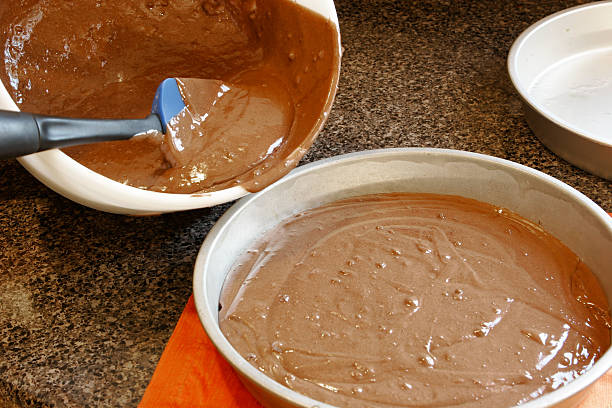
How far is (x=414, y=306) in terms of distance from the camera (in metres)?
0.99

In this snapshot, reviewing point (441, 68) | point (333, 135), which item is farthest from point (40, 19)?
point (441, 68)

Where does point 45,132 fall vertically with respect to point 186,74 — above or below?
above

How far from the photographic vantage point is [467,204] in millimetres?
1213

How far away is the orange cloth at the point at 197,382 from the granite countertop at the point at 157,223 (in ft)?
0.09

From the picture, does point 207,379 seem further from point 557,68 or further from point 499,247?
point 557,68

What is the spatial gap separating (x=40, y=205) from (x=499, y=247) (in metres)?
0.97

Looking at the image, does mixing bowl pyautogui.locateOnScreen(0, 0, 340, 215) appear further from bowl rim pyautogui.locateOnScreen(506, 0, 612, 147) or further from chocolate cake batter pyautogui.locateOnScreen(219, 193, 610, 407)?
bowl rim pyautogui.locateOnScreen(506, 0, 612, 147)

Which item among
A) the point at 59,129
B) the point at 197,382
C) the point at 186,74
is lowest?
the point at 197,382

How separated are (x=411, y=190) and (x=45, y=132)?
0.72 meters

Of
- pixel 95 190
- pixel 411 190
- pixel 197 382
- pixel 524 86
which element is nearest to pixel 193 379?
pixel 197 382

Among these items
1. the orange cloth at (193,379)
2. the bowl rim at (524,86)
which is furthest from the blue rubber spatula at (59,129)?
the bowl rim at (524,86)

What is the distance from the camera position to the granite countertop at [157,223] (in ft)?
3.29

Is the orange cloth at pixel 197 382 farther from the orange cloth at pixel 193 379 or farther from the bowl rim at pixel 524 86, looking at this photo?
the bowl rim at pixel 524 86

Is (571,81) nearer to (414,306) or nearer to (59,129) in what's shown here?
(414,306)
